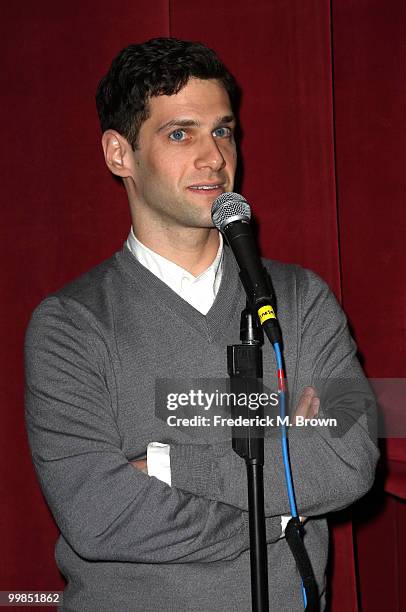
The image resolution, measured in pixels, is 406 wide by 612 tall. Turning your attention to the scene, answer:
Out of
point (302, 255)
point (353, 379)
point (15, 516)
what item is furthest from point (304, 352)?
point (15, 516)

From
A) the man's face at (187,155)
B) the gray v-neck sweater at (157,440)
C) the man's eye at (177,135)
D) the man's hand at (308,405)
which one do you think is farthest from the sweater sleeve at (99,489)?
the man's eye at (177,135)

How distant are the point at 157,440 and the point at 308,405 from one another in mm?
309

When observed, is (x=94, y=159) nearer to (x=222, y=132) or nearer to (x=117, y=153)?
(x=117, y=153)

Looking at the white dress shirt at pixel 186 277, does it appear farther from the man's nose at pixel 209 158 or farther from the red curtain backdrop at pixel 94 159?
the red curtain backdrop at pixel 94 159

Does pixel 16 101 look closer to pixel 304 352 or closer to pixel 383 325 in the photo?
pixel 304 352

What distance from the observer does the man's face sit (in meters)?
1.63

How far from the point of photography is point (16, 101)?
207 centimetres

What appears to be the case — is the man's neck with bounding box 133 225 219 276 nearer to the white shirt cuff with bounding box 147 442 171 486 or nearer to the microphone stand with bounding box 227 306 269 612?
the white shirt cuff with bounding box 147 442 171 486

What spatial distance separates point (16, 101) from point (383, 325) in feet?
3.90

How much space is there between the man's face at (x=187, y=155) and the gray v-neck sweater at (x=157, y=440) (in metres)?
→ 0.15

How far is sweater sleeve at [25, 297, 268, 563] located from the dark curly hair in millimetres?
549

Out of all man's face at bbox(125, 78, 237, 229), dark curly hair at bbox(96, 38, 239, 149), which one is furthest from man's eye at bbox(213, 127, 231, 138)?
dark curly hair at bbox(96, 38, 239, 149)

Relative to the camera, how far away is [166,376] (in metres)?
1.57

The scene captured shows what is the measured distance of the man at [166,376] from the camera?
4.64 feet
